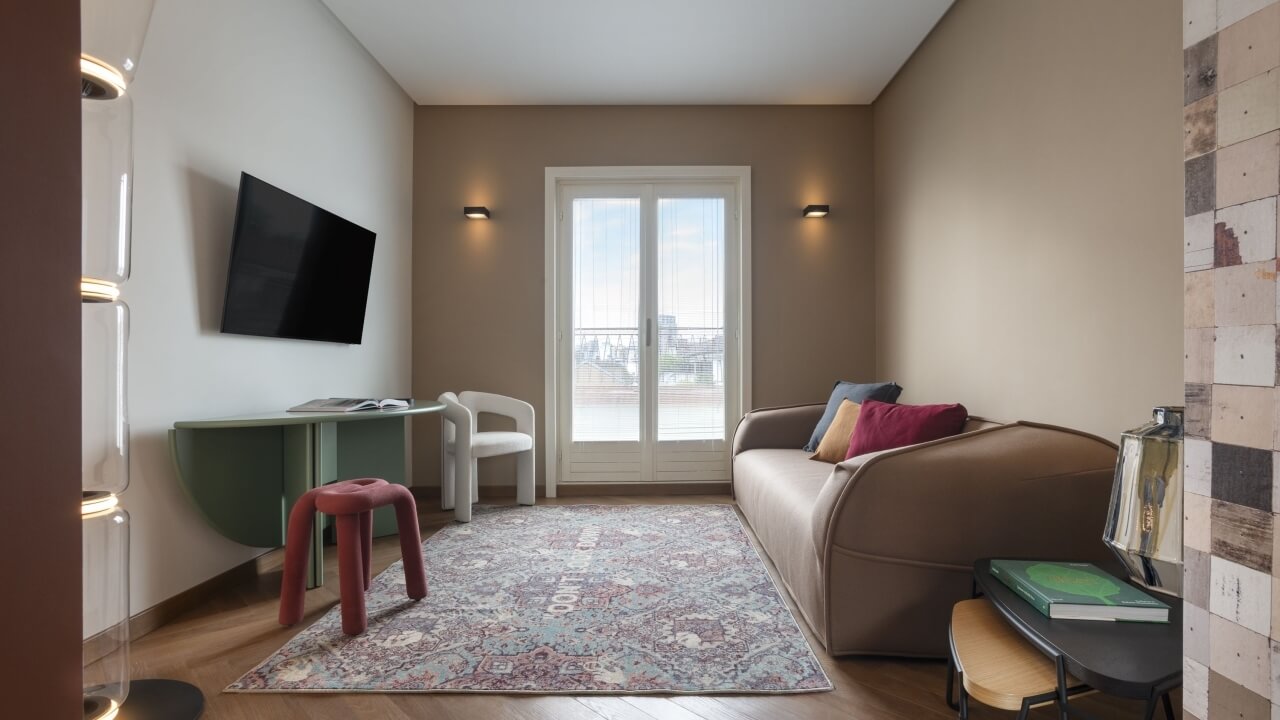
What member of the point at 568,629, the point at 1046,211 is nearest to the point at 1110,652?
the point at 568,629

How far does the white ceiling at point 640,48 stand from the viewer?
3.36 m

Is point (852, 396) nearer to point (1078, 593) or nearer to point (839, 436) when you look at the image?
point (839, 436)

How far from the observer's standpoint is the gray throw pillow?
3453 mm

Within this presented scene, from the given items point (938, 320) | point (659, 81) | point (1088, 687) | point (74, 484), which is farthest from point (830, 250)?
point (74, 484)

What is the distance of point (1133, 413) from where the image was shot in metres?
2.04

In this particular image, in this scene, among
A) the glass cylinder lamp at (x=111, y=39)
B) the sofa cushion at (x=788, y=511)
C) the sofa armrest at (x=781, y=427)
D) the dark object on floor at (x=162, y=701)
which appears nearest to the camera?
the glass cylinder lamp at (x=111, y=39)

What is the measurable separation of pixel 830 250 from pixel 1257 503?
404cm

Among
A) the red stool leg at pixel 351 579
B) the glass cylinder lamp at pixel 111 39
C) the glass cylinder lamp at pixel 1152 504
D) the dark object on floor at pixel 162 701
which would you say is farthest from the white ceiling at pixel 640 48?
the dark object on floor at pixel 162 701

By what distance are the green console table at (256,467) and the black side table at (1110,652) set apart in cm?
241

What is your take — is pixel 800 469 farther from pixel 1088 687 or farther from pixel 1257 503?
pixel 1257 503

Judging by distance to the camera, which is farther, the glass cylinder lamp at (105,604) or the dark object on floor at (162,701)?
the dark object on floor at (162,701)

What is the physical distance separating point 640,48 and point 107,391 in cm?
330

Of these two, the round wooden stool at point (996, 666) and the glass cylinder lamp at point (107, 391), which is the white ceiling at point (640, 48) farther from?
the round wooden stool at point (996, 666)

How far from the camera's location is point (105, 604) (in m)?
1.20
